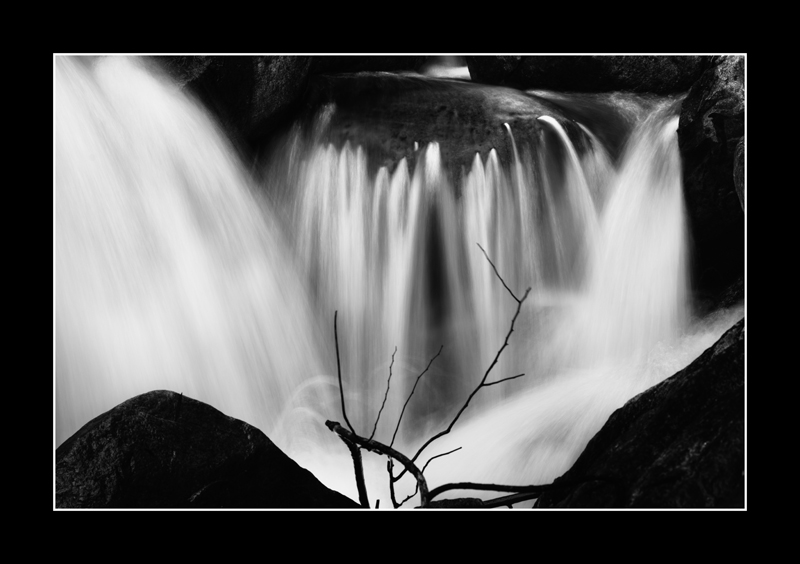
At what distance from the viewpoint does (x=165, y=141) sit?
2.63 m

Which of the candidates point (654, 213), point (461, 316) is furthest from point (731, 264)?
point (461, 316)

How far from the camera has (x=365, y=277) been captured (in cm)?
287

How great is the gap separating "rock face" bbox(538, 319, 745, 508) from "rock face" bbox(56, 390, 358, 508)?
0.80m

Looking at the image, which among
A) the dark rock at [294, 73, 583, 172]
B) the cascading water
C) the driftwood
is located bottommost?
the driftwood

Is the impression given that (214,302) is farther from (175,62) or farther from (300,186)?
(175,62)

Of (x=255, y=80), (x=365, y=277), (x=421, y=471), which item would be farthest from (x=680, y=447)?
(x=255, y=80)

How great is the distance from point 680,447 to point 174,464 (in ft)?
4.95

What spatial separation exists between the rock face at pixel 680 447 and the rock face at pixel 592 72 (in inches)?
45.9

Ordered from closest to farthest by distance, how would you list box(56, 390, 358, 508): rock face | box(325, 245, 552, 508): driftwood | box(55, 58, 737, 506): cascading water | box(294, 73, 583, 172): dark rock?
box(325, 245, 552, 508): driftwood
box(56, 390, 358, 508): rock face
box(55, 58, 737, 506): cascading water
box(294, 73, 583, 172): dark rock

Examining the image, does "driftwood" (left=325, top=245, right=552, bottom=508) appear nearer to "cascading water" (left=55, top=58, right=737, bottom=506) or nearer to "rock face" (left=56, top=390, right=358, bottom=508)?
"rock face" (left=56, top=390, right=358, bottom=508)

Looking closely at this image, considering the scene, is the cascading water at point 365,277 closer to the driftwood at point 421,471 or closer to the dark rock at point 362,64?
the dark rock at point 362,64

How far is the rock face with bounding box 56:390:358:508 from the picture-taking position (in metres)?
2.02

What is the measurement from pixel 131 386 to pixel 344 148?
135cm

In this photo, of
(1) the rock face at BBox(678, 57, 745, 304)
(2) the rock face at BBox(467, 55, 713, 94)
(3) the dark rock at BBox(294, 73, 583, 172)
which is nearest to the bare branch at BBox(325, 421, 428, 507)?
(1) the rock face at BBox(678, 57, 745, 304)
